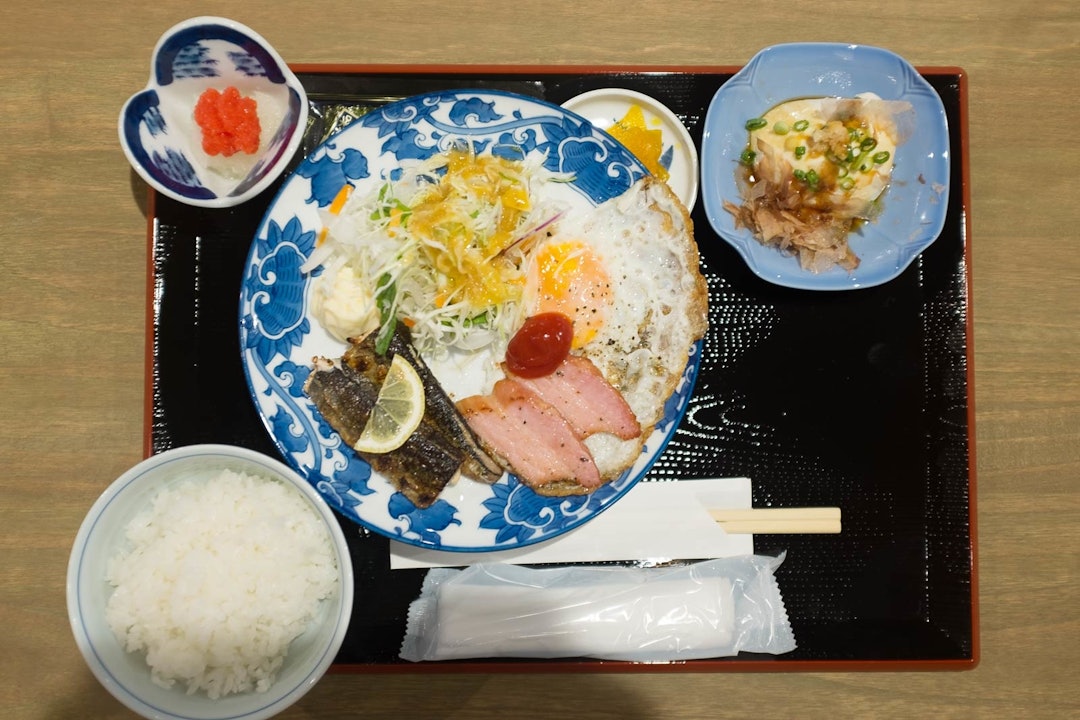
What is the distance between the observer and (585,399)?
2.42 m

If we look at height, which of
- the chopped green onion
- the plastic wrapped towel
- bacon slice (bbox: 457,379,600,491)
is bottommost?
the plastic wrapped towel

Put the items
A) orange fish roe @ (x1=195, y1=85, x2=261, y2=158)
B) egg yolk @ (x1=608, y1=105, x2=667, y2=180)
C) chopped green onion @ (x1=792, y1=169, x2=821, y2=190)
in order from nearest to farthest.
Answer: orange fish roe @ (x1=195, y1=85, x2=261, y2=158) → chopped green onion @ (x1=792, y1=169, x2=821, y2=190) → egg yolk @ (x1=608, y1=105, x2=667, y2=180)

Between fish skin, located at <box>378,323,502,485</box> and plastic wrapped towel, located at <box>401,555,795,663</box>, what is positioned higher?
fish skin, located at <box>378,323,502,485</box>

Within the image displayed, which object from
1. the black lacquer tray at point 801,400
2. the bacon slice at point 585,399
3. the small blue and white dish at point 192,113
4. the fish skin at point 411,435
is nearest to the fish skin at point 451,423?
the fish skin at point 411,435

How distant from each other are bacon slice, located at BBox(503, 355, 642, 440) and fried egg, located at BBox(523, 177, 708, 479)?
5 centimetres

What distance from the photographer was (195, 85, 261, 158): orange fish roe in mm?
2455

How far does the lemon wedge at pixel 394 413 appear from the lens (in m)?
2.35

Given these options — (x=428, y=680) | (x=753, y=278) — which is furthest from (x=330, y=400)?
(x=753, y=278)

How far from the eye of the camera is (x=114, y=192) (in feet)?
8.84

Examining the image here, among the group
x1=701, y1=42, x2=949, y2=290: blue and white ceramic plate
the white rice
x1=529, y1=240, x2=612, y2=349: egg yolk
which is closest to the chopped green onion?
x1=701, y1=42, x2=949, y2=290: blue and white ceramic plate

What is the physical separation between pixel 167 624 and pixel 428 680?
0.97m

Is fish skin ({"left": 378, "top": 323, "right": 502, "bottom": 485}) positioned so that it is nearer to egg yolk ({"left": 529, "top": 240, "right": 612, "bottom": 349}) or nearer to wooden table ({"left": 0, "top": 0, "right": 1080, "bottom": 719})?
egg yolk ({"left": 529, "top": 240, "right": 612, "bottom": 349})

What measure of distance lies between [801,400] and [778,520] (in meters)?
0.48

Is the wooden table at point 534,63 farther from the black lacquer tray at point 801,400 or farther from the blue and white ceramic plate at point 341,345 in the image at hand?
the blue and white ceramic plate at point 341,345
